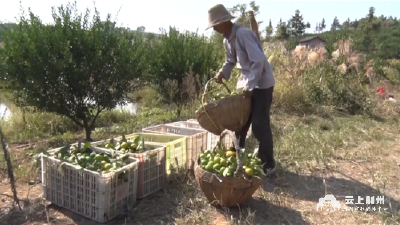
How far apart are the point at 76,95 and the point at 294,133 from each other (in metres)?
3.35

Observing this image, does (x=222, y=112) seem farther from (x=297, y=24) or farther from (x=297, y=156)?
(x=297, y=24)

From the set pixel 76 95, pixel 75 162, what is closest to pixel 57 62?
pixel 76 95

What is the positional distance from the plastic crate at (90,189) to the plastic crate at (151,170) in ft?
0.36

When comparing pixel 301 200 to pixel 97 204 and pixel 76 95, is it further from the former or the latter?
pixel 76 95

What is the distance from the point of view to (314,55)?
338 inches

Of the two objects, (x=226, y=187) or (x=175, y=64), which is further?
(x=175, y=64)

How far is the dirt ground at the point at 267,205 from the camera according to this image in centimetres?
291

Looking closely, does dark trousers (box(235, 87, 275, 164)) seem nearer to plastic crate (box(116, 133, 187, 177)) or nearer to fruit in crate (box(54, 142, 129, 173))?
plastic crate (box(116, 133, 187, 177))

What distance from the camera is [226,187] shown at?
2.79m

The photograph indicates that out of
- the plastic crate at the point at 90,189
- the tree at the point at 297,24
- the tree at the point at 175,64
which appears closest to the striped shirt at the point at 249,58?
the plastic crate at the point at 90,189

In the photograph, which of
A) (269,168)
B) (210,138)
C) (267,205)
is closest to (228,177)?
(267,205)

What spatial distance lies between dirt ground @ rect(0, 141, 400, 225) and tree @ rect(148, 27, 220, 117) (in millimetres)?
3860

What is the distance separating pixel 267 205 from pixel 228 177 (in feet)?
2.07

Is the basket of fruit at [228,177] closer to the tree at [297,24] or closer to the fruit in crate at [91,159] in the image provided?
the fruit in crate at [91,159]
